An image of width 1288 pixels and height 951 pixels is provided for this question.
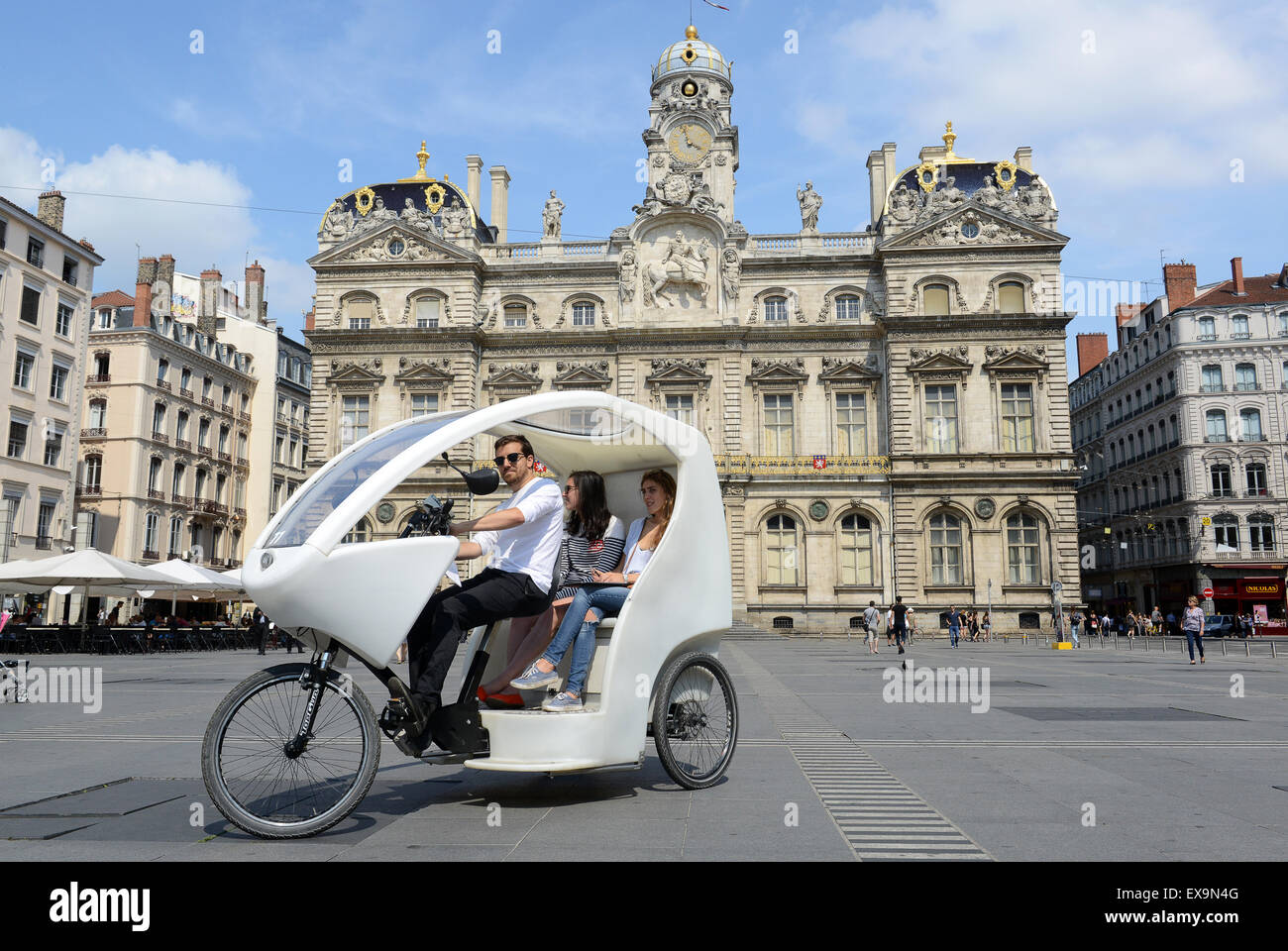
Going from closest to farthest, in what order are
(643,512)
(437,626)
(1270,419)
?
(437,626), (643,512), (1270,419)

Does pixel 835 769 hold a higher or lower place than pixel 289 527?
lower

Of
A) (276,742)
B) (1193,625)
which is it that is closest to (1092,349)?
(1193,625)

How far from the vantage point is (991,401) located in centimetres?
3947

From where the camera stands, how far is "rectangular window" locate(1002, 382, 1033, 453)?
39.4m

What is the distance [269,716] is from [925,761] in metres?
4.93

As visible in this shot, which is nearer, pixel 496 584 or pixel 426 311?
pixel 496 584

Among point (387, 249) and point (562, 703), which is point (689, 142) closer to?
point (387, 249)

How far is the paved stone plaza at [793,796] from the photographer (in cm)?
450

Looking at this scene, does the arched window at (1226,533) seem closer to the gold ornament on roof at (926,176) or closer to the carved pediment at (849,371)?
the carved pediment at (849,371)

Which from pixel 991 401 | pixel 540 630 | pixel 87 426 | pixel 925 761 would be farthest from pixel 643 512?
pixel 87 426

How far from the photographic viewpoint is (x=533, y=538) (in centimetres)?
570

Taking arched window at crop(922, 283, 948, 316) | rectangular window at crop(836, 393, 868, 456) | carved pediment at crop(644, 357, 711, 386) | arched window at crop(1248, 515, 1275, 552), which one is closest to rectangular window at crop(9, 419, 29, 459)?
carved pediment at crop(644, 357, 711, 386)

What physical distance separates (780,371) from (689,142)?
1192 cm
